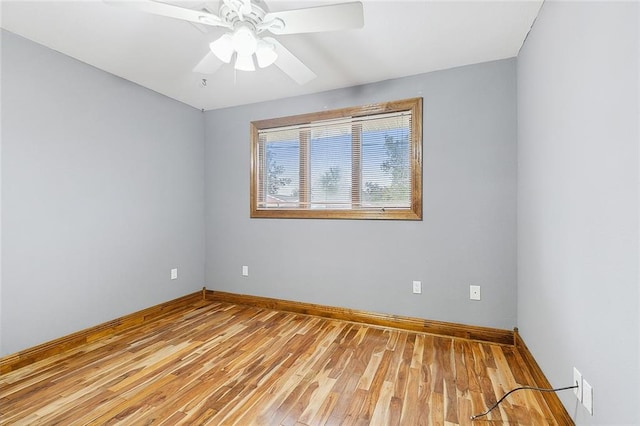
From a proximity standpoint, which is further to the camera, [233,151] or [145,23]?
[233,151]

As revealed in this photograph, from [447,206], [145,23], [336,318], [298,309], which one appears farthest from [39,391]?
[447,206]

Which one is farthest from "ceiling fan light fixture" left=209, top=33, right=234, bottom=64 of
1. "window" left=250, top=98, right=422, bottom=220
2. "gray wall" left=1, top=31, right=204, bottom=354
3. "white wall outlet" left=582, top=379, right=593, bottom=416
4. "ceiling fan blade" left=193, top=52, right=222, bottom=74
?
"white wall outlet" left=582, top=379, right=593, bottom=416

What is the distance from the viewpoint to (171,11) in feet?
4.54

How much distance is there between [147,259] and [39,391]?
4.42ft

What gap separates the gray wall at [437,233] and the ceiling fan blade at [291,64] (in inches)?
39.6

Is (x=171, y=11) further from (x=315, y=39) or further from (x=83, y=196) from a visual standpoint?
(x=83, y=196)

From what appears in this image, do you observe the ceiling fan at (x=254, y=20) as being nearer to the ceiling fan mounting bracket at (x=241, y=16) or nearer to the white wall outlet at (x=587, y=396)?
the ceiling fan mounting bracket at (x=241, y=16)

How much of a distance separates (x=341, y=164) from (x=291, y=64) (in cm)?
128

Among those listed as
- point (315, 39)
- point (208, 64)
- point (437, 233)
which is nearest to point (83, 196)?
point (208, 64)

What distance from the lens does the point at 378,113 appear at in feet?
9.11

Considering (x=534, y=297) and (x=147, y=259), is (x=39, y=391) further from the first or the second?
(x=534, y=297)

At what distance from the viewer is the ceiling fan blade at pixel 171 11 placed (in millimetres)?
1336

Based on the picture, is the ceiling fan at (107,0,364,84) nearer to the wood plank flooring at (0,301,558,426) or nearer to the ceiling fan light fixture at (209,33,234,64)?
the ceiling fan light fixture at (209,33,234,64)

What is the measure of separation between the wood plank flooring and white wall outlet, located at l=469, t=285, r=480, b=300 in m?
0.37
